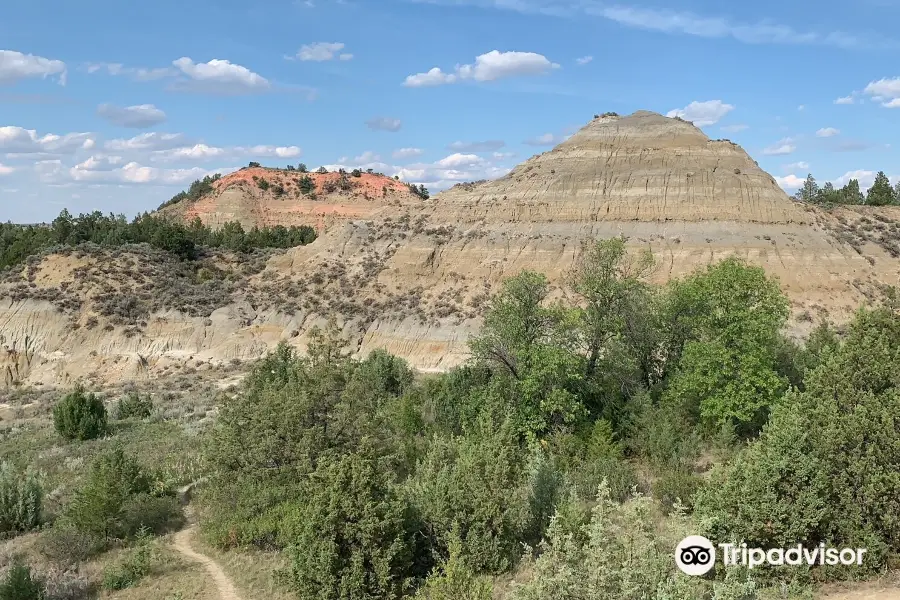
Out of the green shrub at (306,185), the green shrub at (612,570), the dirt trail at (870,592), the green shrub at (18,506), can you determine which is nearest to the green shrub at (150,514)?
the green shrub at (18,506)

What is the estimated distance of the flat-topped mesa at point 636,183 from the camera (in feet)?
137

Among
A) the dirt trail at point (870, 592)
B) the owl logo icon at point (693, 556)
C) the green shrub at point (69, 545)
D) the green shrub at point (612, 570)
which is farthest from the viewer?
the green shrub at point (69, 545)

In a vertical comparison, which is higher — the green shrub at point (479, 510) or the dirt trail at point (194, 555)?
the green shrub at point (479, 510)

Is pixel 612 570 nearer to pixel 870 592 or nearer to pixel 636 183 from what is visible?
pixel 870 592

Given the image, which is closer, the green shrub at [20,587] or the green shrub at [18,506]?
the green shrub at [20,587]

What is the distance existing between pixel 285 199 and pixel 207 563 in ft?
244

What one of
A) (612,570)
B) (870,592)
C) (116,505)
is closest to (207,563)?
(116,505)

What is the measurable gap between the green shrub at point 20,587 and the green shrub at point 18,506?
453 cm

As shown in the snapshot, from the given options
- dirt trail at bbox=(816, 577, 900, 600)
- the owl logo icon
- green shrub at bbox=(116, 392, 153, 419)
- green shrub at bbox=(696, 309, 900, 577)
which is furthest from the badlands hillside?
the owl logo icon

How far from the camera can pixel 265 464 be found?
50.9 ft

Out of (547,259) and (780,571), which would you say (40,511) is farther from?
(547,259)

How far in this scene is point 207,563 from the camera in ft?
45.1

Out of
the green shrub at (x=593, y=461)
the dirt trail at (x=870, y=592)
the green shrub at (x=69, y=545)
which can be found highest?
the green shrub at (x=593, y=461)

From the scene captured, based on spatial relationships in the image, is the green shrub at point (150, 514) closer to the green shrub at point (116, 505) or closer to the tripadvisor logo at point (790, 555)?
the green shrub at point (116, 505)
